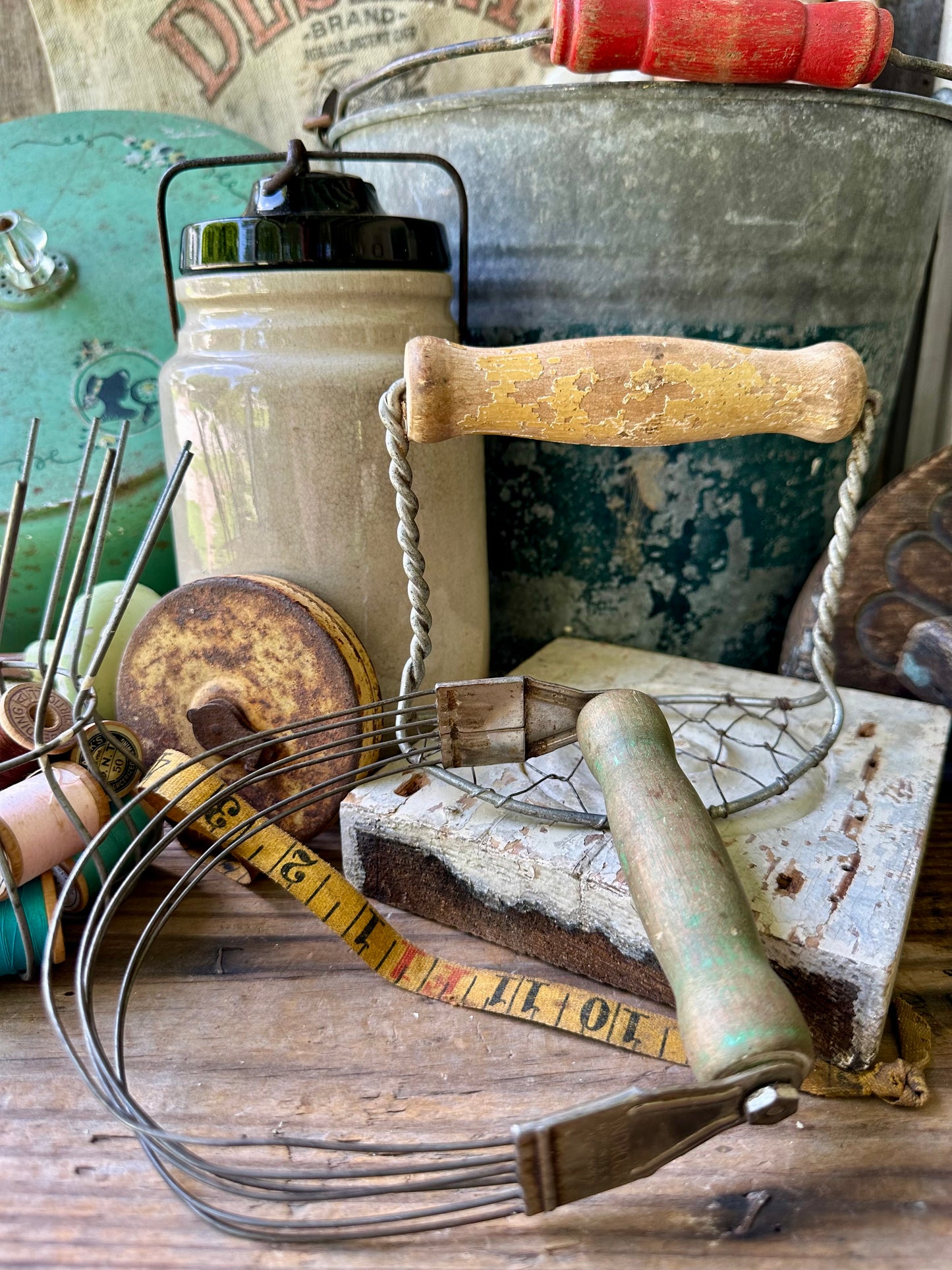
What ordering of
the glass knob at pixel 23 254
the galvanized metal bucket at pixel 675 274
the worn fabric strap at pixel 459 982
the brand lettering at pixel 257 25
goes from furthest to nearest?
the brand lettering at pixel 257 25
the glass knob at pixel 23 254
the galvanized metal bucket at pixel 675 274
the worn fabric strap at pixel 459 982

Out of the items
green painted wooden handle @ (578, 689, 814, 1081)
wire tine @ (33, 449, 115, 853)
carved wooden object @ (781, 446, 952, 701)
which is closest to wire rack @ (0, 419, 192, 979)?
wire tine @ (33, 449, 115, 853)

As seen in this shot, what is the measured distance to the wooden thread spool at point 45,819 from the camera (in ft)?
2.04

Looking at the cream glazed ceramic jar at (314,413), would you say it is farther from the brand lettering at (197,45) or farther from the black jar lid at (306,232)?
the brand lettering at (197,45)

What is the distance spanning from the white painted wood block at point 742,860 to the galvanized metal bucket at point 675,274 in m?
0.25

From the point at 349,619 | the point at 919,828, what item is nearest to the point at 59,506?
the point at 349,619

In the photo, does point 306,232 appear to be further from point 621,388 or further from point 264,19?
point 264,19

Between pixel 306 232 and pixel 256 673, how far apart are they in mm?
370

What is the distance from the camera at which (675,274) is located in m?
0.87

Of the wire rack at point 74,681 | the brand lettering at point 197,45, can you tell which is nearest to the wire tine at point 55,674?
the wire rack at point 74,681


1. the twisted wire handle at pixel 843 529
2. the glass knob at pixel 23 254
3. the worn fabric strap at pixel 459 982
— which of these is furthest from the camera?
the glass knob at pixel 23 254

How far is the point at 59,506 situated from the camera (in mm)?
1056

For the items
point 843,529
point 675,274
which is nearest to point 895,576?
point 843,529

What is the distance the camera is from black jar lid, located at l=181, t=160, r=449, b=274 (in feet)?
2.38

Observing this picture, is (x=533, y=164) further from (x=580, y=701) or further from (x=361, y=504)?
(x=580, y=701)
